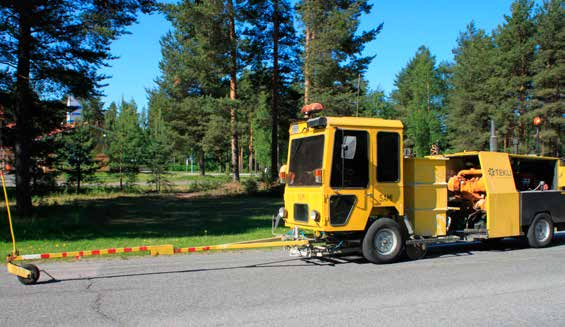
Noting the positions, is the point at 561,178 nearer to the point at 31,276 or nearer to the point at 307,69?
the point at 31,276

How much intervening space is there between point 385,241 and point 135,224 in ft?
33.6

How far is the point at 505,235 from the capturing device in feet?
36.1

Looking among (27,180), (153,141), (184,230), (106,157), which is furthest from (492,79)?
(27,180)

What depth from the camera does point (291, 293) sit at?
7.14 m

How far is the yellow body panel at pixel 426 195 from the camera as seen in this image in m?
9.96

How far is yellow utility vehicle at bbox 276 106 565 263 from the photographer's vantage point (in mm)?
8836

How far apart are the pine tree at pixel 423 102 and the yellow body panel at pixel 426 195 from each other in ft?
149

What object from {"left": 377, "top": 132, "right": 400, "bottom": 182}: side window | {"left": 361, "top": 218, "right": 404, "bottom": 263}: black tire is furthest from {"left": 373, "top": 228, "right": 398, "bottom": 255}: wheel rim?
{"left": 377, "top": 132, "right": 400, "bottom": 182}: side window

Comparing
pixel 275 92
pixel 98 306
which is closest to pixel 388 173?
pixel 98 306

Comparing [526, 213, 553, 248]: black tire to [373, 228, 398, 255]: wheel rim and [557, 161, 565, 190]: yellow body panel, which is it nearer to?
[557, 161, 565, 190]: yellow body panel

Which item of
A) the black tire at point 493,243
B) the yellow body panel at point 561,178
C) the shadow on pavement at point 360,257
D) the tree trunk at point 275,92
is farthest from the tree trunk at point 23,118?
the tree trunk at point 275,92

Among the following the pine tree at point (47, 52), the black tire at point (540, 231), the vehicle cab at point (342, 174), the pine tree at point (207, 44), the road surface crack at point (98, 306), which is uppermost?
the pine tree at point (207, 44)

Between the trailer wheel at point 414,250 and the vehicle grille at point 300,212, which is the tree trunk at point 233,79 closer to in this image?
the vehicle grille at point 300,212

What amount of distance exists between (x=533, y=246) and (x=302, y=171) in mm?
6548
